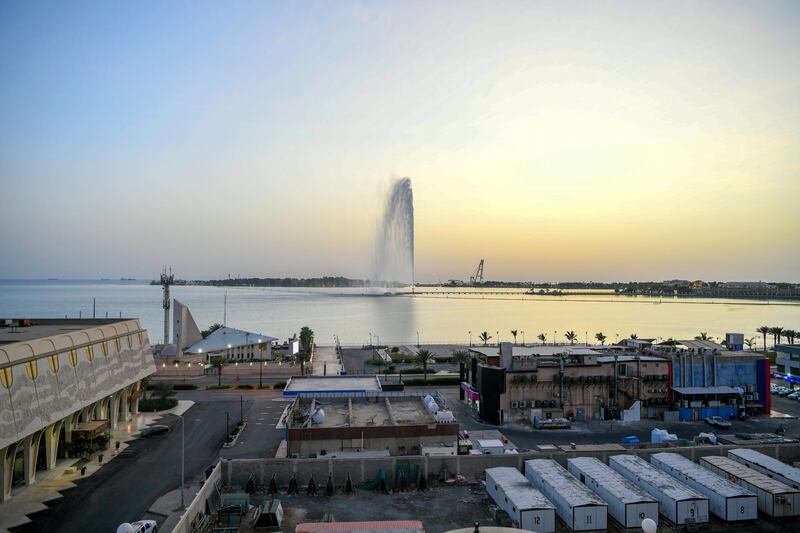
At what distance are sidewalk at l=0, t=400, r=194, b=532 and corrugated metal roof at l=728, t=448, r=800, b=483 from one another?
96.9 feet

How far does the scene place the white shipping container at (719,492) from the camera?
60.1ft

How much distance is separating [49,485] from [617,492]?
78.7 feet

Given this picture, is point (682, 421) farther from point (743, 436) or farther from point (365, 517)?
point (365, 517)

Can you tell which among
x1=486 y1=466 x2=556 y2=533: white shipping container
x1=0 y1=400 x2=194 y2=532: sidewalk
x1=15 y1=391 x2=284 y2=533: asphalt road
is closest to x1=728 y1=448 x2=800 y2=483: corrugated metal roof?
x1=486 y1=466 x2=556 y2=533: white shipping container

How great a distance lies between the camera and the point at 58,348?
25.3m

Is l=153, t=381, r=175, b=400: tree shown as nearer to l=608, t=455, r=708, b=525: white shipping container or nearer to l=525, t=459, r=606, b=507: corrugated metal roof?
l=525, t=459, r=606, b=507: corrugated metal roof

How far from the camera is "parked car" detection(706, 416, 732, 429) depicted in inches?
1380

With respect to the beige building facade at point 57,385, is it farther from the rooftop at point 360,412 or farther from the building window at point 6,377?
the rooftop at point 360,412

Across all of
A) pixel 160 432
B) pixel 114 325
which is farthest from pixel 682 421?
pixel 114 325

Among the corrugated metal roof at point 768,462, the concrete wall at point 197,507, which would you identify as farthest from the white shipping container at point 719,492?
the concrete wall at point 197,507

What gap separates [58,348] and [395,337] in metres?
82.4

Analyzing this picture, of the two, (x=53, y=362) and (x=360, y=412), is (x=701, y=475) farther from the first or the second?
(x=53, y=362)

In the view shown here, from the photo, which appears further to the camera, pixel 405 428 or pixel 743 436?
pixel 743 436

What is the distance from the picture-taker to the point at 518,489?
1880cm
